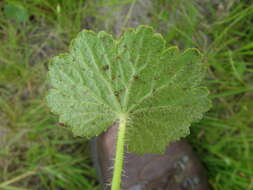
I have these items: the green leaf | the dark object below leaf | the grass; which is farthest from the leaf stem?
the grass

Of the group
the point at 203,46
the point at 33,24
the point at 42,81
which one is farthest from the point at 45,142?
the point at 203,46

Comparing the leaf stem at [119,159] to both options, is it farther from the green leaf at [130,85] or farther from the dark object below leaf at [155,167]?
the dark object below leaf at [155,167]

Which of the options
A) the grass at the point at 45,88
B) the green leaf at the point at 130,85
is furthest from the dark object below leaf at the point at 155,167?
the green leaf at the point at 130,85

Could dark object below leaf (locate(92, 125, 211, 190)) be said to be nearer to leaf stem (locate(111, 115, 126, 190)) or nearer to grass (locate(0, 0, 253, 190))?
grass (locate(0, 0, 253, 190))

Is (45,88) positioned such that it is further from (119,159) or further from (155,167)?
(119,159)

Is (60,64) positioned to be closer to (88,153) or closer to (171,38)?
(171,38)
